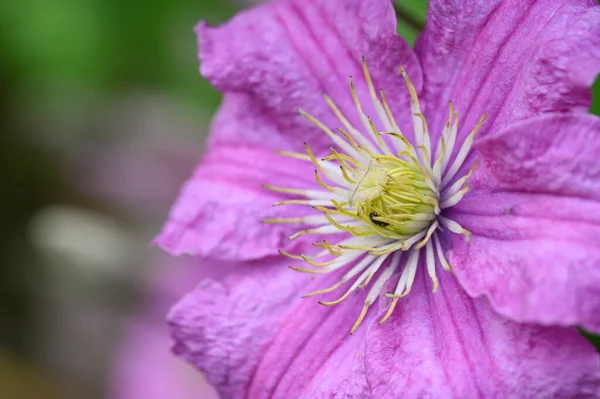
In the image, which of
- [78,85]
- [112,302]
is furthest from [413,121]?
[112,302]

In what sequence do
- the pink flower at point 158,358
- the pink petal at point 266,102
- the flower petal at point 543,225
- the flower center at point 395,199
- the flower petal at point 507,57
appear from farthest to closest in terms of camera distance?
the pink flower at point 158,358 < the pink petal at point 266,102 < the flower center at point 395,199 < the flower petal at point 507,57 < the flower petal at point 543,225

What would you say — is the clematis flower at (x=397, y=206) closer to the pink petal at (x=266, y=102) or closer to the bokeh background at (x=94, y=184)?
the pink petal at (x=266, y=102)

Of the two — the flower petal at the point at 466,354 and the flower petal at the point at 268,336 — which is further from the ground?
the flower petal at the point at 466,354

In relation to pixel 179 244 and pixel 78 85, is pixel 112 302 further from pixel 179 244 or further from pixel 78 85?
pixel 179 244

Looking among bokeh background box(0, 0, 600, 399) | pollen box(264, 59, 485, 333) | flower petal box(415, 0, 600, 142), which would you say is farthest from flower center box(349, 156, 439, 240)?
bokeh background box(0, 0, 600, 399)

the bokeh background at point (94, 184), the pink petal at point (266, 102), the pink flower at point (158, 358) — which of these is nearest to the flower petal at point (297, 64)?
the pink petal at point (266, 102)

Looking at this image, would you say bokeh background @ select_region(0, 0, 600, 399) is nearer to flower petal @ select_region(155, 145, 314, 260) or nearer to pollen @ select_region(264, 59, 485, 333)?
flower petal @ select_region(155, 145, 314, 260)

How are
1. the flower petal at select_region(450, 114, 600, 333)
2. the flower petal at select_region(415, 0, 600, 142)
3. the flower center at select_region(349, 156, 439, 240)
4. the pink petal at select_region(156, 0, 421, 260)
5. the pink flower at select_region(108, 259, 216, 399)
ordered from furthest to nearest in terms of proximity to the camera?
1. the pink flower at select_region(108, 259, 216, 399)
2. the pink petal at select_region(156, 0, 421, 260)
3. the flower center at select_region(349, 156, 439, 240)
4. the flower petal at select_region(415, 0, 600, 142)
5. the flower petal at select_region(450, 114, 600, 333)
